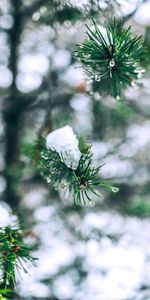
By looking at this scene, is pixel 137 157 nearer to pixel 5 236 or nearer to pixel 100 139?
pixel 100 139

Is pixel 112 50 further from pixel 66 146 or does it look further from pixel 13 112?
pixel 13 112

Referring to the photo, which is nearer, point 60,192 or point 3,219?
point 3,219

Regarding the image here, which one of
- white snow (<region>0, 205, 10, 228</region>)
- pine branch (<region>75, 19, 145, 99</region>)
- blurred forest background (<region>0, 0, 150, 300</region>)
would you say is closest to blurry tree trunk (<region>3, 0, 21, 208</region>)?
blurred forest background (<region>0, 0, 150, 300</region>)

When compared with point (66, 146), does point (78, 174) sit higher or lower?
lower

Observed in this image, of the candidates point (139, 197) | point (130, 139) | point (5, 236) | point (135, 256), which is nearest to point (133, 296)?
point (135, 256)

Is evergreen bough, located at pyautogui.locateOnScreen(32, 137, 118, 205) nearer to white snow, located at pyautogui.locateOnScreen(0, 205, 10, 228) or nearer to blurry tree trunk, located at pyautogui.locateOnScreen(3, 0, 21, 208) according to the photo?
white snow, located at pyautogui.locateOnScreen(0, 205, 10, 228)

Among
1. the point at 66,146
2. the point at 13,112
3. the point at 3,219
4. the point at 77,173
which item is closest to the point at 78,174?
the point at 77,173

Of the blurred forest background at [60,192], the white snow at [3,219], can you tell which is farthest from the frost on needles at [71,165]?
the blurred forest background at [60,192]
